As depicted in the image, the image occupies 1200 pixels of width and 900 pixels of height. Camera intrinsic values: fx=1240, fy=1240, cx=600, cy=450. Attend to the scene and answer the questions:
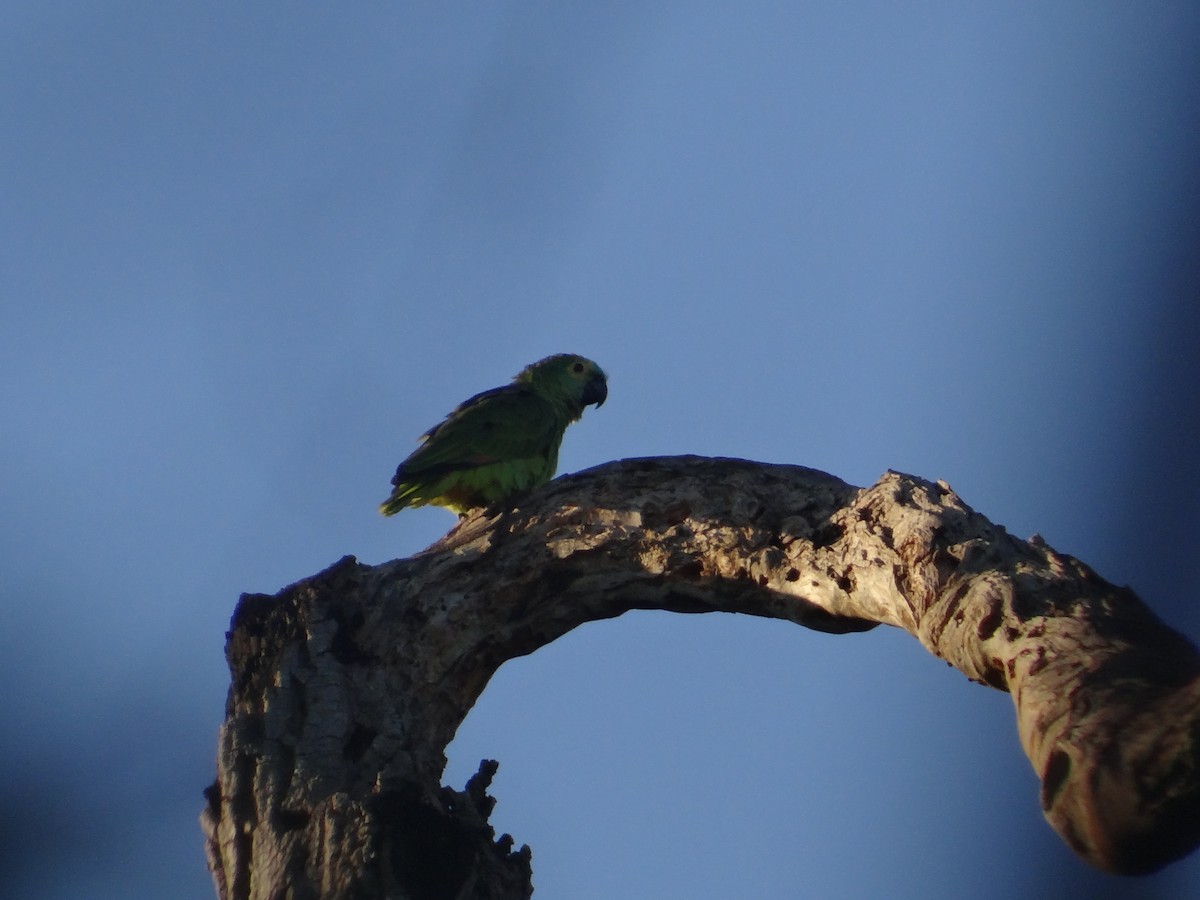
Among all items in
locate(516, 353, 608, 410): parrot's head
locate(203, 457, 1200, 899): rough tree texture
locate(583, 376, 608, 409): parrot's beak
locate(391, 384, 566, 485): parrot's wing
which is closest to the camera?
locate(203, 457, 1200, 899): rough tree texture

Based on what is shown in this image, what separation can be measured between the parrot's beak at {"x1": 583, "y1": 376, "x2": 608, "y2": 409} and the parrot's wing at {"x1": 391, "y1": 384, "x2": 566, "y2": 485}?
4.76 feet

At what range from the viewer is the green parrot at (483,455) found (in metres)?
7.93

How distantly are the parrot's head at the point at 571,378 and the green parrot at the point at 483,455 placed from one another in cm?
83

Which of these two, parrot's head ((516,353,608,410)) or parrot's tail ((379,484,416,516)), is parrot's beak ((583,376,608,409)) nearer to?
parrot's head ((516,353,608,410))

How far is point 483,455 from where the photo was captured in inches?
314

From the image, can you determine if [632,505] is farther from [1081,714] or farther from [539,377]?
[539,377]

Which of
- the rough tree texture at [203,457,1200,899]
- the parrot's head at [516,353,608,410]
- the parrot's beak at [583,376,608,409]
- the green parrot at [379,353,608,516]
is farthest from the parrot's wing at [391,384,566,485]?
the rough tree texture at [203,457,1200,899]

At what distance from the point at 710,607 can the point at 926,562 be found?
1247 millimetres

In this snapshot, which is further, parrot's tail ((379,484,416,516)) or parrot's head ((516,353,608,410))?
parrot's head ((516,353,608,410))

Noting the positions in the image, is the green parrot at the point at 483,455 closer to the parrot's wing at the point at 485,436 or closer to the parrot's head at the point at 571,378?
the parrot's wing at the point at 485,436

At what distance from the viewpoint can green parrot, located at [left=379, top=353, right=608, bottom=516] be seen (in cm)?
793

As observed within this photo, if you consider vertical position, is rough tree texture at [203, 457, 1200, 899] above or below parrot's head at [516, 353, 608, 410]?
below

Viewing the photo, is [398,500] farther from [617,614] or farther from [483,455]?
[617,614]

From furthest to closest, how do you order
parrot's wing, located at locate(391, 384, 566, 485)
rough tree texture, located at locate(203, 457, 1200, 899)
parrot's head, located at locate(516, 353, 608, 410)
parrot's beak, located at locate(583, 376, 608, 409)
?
parrot's beak, located at locate(583, 376, 608, 409), parrot's head, located at locate(516, 353, 608, 410), parrot's wing, located at locate(391, 384, 566, 485), rough tree texture, located at locate(203, 457, 1200, 899)
